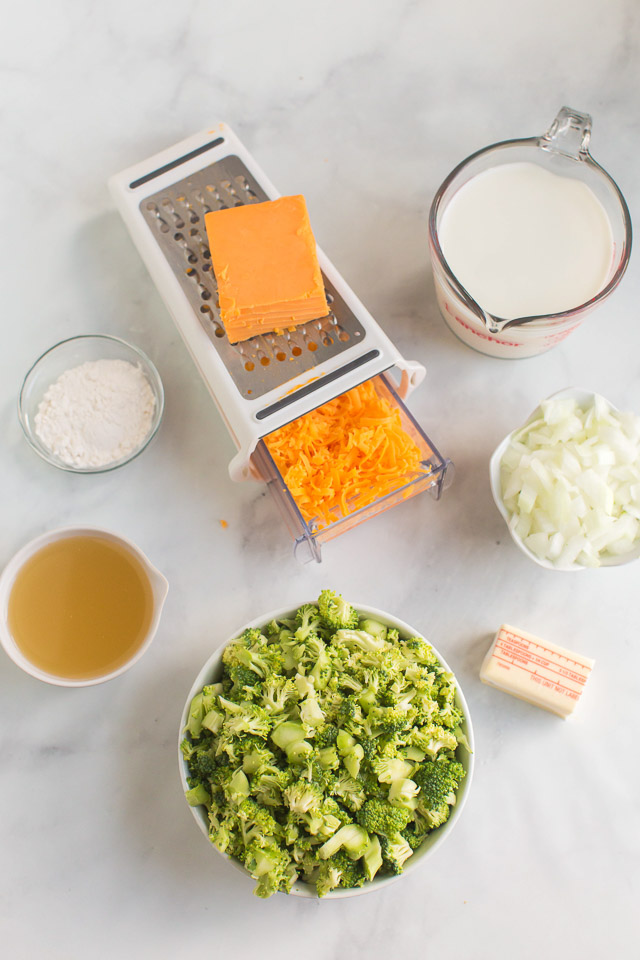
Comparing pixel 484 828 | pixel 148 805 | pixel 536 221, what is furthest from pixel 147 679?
pixel 536 221

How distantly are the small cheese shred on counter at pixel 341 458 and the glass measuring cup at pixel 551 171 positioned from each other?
28 cm

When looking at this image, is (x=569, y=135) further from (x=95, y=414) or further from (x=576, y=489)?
(x=95, y=414)


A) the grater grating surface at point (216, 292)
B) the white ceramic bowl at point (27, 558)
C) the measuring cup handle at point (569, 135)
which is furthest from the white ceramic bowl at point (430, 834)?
the measuring cup handle at point (569, 135)

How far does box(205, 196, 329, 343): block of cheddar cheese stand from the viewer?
4.88ft

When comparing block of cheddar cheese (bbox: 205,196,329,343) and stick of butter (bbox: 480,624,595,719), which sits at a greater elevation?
block of cheddar cheese (bbox: 205,196,329,343)

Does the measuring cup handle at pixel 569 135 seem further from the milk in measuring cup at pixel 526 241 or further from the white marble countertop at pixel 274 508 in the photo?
the white marble countertop at pixel 274 508

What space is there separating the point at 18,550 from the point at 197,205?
35.5 inches

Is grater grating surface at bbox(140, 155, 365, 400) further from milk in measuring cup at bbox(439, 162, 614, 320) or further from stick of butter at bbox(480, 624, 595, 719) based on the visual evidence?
stick of butter at bbox(480, 624, 595, 719)

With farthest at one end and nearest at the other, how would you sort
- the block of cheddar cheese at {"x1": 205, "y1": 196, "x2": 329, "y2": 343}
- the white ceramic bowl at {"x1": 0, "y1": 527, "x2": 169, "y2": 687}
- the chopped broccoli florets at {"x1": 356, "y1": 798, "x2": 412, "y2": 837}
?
the white ceramic bowl at {"x1": 0, "y1": 527, "x2": 169, "y2": 687}, the block of cheddar cheese at {"x1": 205, "y1": 196, "x2": 329, "y2": 343}, the chopped broccoli florets at {"x1": 356, "y1": 798, "x2": 412, "y2": 837}

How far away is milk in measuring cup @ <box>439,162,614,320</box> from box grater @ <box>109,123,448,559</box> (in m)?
0.23

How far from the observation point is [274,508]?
1.78 meters

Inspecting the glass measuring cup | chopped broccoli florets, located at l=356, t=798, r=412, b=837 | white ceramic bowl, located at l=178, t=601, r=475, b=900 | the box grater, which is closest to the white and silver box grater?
the box grater

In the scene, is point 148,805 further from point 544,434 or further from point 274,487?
point 544,434

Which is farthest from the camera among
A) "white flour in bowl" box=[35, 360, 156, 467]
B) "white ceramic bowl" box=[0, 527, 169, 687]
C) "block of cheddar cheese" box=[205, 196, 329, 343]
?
"white flour in bowl" box=[35, 360, 156, 467]
